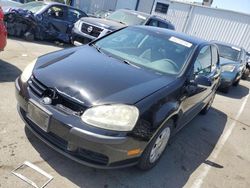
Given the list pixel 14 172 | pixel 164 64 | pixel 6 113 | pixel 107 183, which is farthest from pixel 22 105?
pixel 164 64

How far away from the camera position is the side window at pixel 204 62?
408 cm

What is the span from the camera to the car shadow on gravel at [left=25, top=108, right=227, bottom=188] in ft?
9.84

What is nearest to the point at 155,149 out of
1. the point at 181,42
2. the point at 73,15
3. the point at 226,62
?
the point at 181,42

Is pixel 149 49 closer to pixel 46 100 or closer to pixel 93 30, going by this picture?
pixel 46 100

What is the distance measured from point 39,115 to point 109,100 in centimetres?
74

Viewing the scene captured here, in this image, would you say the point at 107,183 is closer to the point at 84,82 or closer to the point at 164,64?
the point at 84,82

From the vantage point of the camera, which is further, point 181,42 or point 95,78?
point 181,42

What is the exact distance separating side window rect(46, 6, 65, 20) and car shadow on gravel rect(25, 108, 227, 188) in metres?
6.84

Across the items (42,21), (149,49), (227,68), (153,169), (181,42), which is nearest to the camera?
(153,169)

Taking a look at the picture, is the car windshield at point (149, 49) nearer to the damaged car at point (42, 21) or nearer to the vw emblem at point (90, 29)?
the vw emblem at point (90, 29)

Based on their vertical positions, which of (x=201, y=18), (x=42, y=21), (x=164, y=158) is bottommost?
(x=164, y=158)

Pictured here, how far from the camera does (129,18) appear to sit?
10.0 meters

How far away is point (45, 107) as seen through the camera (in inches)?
109

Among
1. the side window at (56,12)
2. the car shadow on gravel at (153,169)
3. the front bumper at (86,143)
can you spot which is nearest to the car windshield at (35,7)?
the side window at (56,12)
